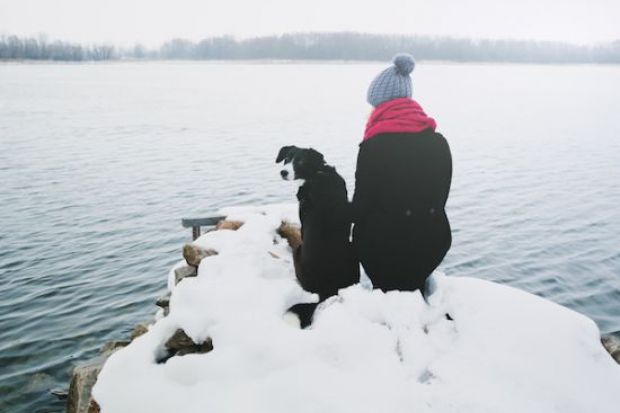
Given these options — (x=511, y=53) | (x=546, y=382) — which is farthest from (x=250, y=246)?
(x=511, y=53)

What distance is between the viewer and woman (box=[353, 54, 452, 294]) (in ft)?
11.6

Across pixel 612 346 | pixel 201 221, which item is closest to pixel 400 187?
pixel 612 346

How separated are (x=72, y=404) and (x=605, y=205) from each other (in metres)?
13.5

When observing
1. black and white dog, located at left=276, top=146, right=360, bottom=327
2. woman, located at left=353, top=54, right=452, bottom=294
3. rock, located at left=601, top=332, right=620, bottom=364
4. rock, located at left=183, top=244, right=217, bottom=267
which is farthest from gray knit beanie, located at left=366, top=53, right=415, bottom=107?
rock, located at left=601, top=332, right=620, bottom=364

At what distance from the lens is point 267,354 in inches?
125

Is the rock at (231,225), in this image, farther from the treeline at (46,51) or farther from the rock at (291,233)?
the treeline at (46,51)

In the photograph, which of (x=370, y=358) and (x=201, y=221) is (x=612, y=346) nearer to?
(x=370, y=358)

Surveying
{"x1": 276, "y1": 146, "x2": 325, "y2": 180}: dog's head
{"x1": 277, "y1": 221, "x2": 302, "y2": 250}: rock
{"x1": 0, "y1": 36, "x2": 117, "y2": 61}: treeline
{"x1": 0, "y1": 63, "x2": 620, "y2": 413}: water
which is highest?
{"x1": 0, "y1": 36, "x2": 117, "y2": 61}: treeline

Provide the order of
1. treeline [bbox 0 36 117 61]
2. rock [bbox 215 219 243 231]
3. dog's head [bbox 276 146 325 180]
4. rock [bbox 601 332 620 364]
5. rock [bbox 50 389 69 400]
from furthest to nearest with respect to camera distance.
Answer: treeline [bbox 0 36 117 61], rock [bbox 215 219 243 231], rock [bbox 50 389 69 400], dog's head [bbox 276 146 325 180], rock [bbox 601 332 620 364]

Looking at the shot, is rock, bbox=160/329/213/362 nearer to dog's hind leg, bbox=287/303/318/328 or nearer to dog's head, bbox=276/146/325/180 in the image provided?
dog's hind leg, bbox=287/303/318/328

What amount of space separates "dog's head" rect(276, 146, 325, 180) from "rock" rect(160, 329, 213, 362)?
172 centimetres

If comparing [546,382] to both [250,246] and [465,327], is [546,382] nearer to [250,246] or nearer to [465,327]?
[465,327]

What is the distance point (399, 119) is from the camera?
3.56 meters

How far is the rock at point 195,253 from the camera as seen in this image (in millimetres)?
5188
